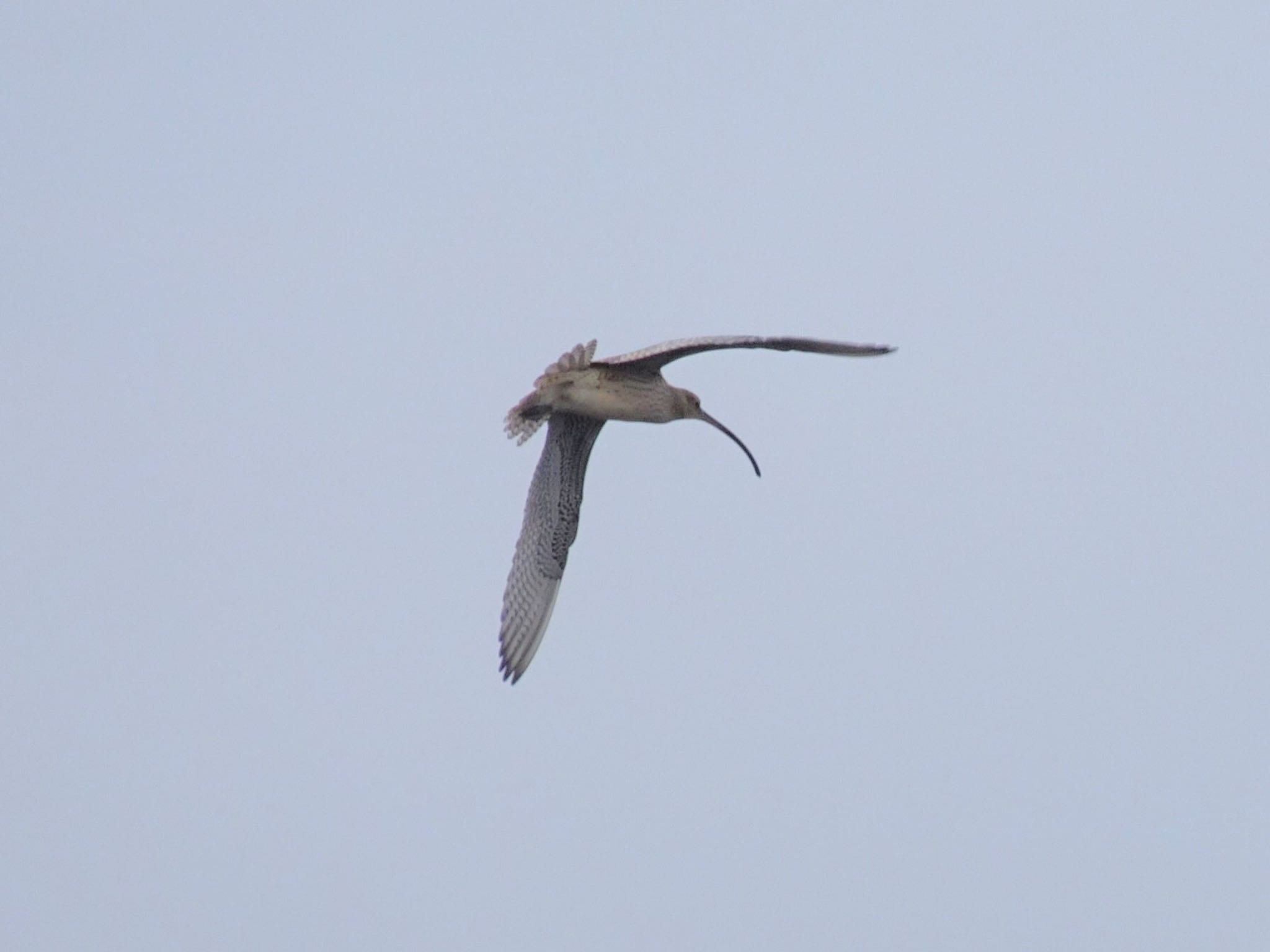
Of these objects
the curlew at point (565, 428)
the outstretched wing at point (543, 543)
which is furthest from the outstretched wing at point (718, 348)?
the outstretched wing at point (543, 543)

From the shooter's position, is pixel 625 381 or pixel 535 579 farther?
pixel 535 579

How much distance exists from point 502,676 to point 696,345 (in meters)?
5.60

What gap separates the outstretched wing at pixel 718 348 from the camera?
17.2 m

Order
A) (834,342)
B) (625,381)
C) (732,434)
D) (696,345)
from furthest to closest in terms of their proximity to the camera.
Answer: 1. (732,434)
2. (625,381)
3. (696,345)
4. (834,342)

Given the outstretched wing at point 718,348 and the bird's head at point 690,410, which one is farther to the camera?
the bird's head at point 690,410

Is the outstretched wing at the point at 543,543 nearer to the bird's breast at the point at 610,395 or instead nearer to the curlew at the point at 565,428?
the curlew at the point at 565,428

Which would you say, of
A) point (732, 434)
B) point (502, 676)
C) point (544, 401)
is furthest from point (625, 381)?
point (502, 676)

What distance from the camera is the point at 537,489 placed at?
2286 centimetres

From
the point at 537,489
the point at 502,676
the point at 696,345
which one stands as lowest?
the point at 502,676

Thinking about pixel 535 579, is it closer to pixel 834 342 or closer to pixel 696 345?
pixel 696 345

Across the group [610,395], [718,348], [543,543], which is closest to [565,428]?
→ [543,543]

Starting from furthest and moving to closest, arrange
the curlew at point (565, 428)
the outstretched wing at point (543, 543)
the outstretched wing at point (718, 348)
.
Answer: the outstretched wing at point (543, 543)
the curlew at point (565, 428)
the outstretched wing at point (718, 348)

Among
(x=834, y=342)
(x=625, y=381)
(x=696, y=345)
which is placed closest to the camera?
(x=834, y=342)

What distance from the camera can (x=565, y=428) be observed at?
22328mm
